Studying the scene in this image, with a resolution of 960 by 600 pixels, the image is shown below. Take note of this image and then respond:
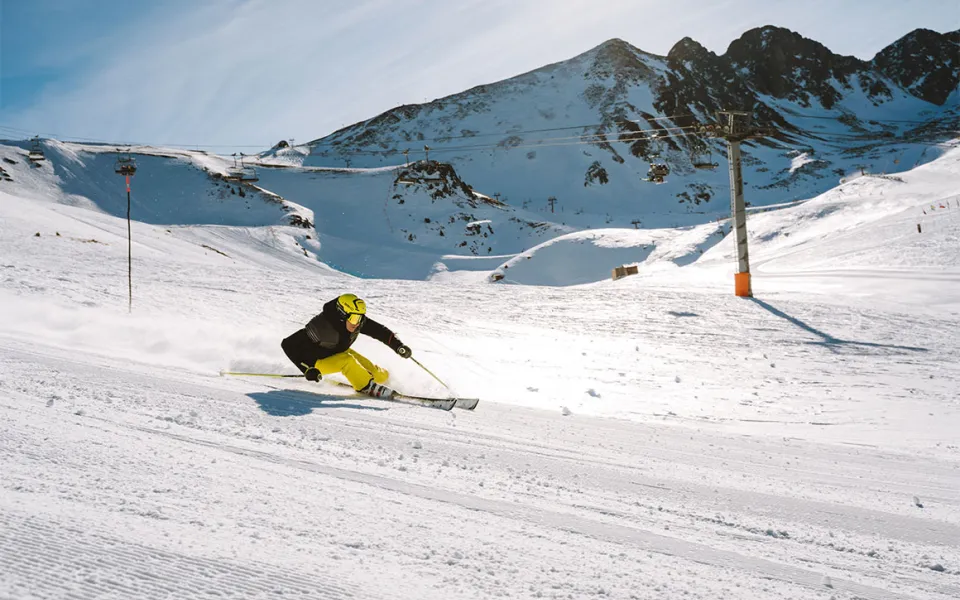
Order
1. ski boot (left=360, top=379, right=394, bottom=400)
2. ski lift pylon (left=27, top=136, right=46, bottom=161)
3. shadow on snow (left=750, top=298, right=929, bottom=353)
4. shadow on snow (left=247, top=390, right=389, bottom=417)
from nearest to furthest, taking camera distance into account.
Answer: shadow on snow (left=247, top=390, right=389, bottom=417) → ski boot (left=360, top=379, right=394, bottom=400) → shadow on snow (left=750, top=298, right=929, bottom=353) → ski lift pylon (left=27, top=136, right=46, bottom=161)

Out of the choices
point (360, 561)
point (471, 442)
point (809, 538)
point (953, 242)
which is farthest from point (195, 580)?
point (953, 242)

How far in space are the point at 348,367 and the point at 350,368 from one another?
27 millimetres

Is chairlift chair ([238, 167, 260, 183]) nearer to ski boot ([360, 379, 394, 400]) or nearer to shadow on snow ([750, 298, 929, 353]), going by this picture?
shadow on snow ([750, 298, 929, 353])

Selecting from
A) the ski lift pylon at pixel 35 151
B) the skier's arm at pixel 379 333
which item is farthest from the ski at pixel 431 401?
the ski lift pylon at pixel 35 151

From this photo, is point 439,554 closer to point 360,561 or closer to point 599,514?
point 360,561

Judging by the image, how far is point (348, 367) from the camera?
6.93 meters

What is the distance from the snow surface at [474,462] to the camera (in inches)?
104

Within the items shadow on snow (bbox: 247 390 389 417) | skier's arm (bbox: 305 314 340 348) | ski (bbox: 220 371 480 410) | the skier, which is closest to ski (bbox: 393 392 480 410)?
ski (bbox: 220 371 480 410)

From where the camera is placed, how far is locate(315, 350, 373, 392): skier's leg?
6.90 metres

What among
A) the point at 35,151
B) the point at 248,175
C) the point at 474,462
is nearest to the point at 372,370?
the point at 474,462

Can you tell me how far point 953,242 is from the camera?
Result: 21031 millimetres

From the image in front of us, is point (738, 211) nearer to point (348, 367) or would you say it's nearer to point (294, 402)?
point (348, 367)

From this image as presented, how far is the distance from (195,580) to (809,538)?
3251 mm

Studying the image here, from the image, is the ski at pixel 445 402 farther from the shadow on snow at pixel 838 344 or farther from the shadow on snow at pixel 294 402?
the shadow on snow at pixel 838 344
